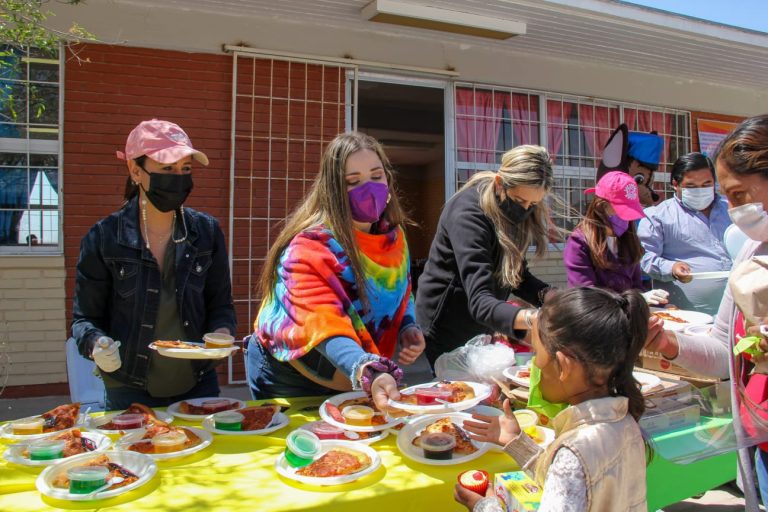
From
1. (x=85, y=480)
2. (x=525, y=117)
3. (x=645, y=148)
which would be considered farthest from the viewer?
(x=645, y=148)

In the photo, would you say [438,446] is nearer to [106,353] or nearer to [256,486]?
[256,486]

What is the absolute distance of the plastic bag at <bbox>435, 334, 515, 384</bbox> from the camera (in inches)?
102

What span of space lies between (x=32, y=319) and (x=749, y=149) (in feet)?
17.5

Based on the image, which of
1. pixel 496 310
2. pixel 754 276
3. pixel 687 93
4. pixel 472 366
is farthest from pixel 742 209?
pixel 687 93

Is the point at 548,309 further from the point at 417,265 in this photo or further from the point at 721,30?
the point at 417,265

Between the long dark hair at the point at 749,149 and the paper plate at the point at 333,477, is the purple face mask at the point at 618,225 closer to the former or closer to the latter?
the long dark hair at the point at 749,149

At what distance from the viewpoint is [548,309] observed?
4.93 feet

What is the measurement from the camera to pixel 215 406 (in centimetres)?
225

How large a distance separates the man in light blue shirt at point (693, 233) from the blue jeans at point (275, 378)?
2841mm

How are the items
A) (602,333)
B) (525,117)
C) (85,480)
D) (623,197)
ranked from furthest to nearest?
(525,117)
(623,197)
(85,480)
(602,333)

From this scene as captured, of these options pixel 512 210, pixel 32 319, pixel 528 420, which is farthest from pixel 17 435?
pixel 32 319

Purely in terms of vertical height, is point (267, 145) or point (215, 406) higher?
point (267, 145)

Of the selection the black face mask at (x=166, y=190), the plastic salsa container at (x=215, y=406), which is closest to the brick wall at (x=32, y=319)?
the black face mask at (x=166, y=190)

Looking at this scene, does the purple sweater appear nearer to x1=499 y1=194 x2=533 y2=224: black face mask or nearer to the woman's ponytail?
x1=499 y1=194 x2=533 y2=224: black face mask
